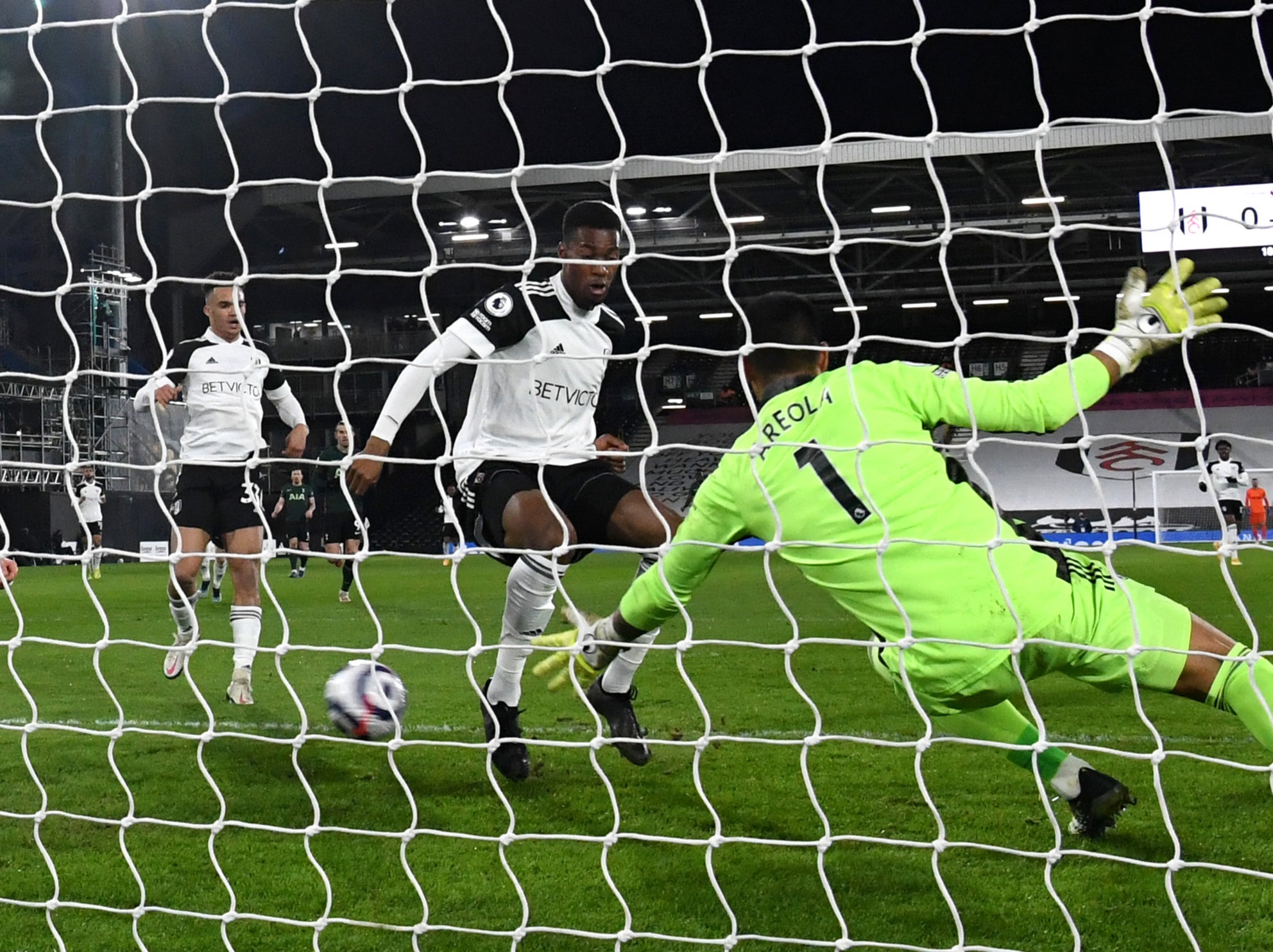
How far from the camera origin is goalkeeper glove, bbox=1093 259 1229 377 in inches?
90.8

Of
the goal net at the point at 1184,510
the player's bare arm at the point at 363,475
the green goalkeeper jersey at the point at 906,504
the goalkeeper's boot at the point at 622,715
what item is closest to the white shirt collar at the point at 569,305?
the player's bare arm at the point at 363,475

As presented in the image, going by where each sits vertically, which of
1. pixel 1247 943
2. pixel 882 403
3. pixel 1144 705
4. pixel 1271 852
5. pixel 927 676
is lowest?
pixel 1144 705

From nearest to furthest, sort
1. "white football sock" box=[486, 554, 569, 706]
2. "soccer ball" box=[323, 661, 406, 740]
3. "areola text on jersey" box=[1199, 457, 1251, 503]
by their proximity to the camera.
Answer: "soccer ball" box=[323, 661, 406, 740], "white football sock" box=[486, 554, 569, 706], "areola text on jersey" box=[1199, 457, 1251, 503]

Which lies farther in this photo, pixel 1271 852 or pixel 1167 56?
pixel 1167 56

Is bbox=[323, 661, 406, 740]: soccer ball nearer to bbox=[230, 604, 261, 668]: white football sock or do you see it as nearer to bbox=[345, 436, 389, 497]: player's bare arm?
bbox=[345, 436, 389, 497]: player's bare arm

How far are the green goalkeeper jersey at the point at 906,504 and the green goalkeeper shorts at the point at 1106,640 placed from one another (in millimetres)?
39

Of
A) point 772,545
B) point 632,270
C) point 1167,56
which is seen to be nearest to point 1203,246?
point 1167,56

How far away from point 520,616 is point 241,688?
196cm

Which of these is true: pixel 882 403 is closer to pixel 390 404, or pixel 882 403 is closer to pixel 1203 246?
pixel 390 404

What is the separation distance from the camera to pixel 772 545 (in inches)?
96.8

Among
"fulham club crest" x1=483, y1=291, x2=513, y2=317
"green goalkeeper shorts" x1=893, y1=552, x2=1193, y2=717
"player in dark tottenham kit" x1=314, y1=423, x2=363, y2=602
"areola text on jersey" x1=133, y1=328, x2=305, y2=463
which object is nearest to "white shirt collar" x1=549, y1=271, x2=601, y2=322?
"fulham club crest" x1=483, y1=291, x2=513, y2=317

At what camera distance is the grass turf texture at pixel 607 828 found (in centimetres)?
257

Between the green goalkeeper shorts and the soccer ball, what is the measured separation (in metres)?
1.70

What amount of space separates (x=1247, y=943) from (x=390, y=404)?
8.69 feet
